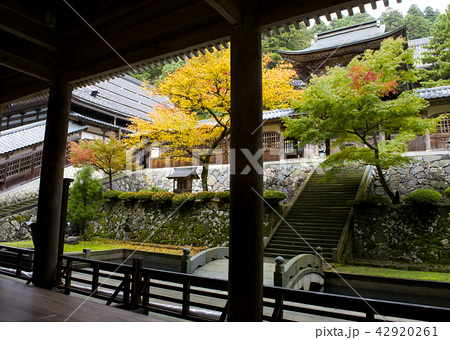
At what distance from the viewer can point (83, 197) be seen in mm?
14445

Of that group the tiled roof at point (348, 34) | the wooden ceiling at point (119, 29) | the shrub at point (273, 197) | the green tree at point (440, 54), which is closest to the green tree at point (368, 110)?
the shrub at point (273, 197)

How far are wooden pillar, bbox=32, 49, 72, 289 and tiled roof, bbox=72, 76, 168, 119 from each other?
14410 millimetres

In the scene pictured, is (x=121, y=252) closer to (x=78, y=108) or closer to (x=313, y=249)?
(x=313, y=249)

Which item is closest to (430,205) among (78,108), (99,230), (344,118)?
(344,118)

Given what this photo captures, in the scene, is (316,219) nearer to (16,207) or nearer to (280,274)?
(280,274)

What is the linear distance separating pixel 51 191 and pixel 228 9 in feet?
13.9

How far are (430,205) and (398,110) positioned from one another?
12.3 ft

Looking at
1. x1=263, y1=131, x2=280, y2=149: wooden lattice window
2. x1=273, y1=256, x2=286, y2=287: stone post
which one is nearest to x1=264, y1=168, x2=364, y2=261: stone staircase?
x1=273, y1=256, x2=286, y2=287: stone post

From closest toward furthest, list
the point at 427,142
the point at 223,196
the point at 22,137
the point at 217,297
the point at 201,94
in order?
the point at 217,297, the point at 201,94, the point at 223,196, the point at 427,142, the point at 22,137

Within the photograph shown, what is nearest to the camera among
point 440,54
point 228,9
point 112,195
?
point 228,9

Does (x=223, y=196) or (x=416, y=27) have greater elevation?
(x=416, y=27)

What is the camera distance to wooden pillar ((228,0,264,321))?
10.7 ft

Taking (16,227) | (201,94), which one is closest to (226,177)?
(201,94)

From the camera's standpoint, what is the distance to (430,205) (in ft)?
37.0
